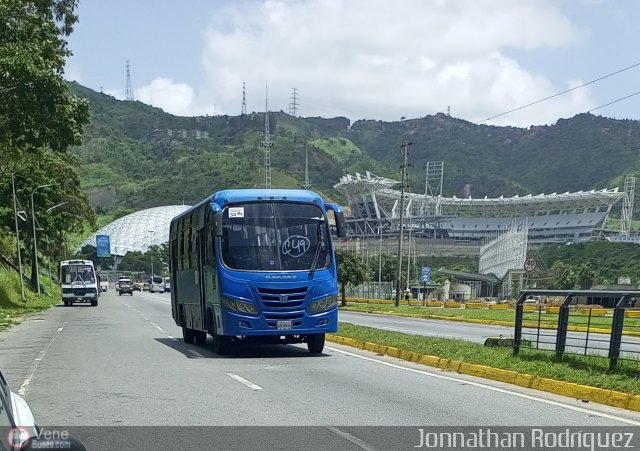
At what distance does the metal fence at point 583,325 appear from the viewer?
11.9 metres

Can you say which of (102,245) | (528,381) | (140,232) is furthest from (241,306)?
(140,232)

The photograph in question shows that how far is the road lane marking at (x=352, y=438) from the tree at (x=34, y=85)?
59.6 feet

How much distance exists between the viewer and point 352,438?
8.11m

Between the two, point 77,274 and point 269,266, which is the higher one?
point 269,266

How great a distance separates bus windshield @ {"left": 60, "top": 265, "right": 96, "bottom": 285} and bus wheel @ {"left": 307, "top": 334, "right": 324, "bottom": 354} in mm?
41346

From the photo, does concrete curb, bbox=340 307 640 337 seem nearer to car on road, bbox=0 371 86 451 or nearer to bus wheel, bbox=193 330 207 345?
bus wheel, bbox=193 330 207 345

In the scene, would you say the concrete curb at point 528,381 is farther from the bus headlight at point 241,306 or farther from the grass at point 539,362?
the bus headlight at point 241,306

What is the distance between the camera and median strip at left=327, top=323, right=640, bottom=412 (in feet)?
34.6

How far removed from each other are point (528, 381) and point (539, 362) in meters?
1.46

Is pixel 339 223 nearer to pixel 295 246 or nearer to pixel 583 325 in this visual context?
pixel 295 246

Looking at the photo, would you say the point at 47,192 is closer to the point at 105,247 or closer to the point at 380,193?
the point at 105,247

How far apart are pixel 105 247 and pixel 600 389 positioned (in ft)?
359

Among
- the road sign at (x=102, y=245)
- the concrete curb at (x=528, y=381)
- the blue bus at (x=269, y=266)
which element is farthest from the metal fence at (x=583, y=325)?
the road sign at (x=102, y=245)

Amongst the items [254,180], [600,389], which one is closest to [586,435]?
[600,389]
